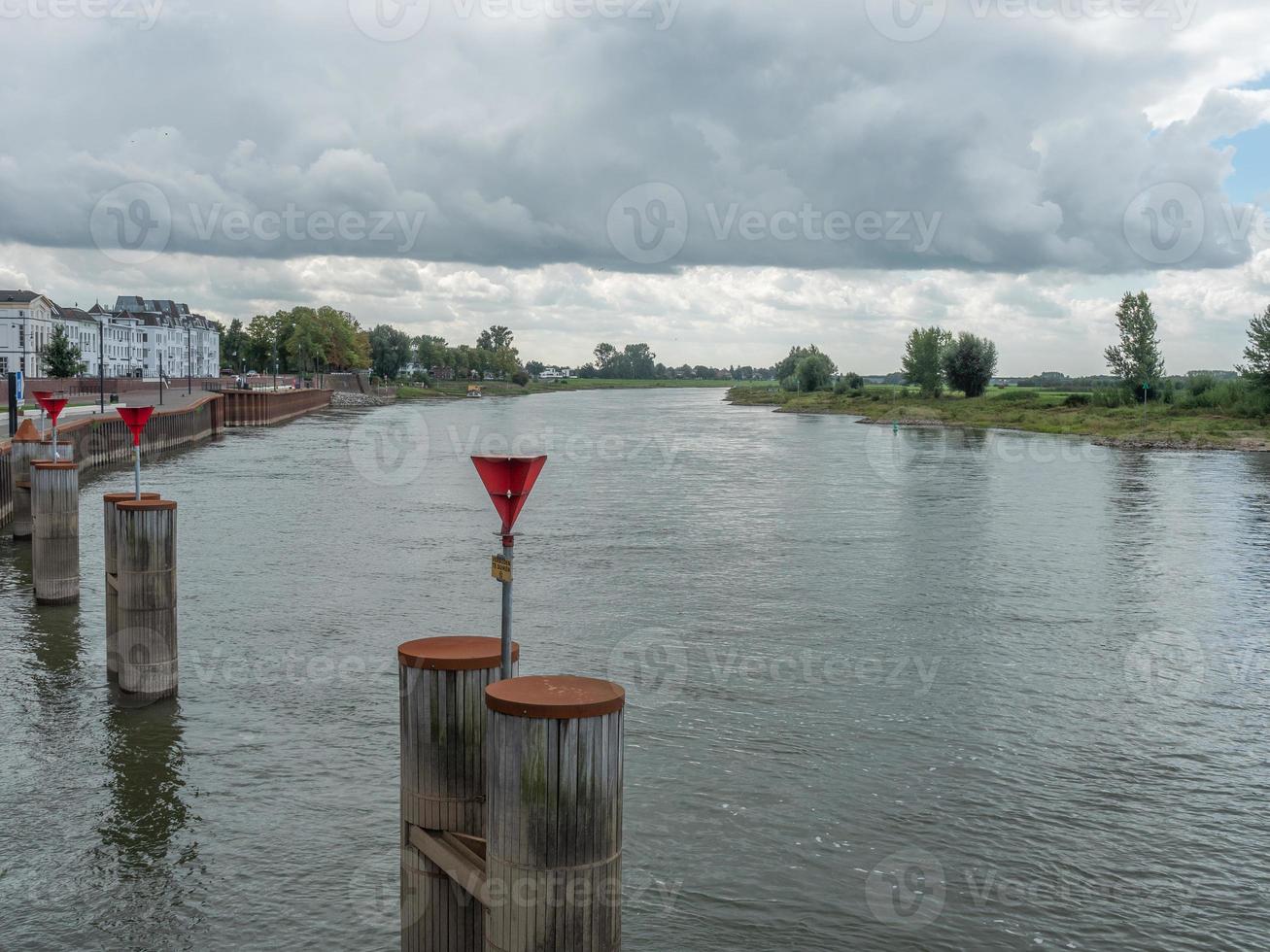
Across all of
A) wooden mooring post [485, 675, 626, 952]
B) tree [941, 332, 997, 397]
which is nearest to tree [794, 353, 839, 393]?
tree [941, 332, 997, 397]

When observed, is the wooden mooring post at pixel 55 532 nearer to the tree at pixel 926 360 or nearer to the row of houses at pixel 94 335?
the row of houses at pixel 94 335

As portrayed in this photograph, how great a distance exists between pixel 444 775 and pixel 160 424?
63346 millimetres

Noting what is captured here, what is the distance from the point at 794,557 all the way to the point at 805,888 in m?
19.0

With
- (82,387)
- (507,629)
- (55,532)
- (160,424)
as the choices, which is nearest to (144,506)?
(55,532)

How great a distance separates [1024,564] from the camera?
94.0 feet

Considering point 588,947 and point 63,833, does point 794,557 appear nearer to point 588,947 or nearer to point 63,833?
point 63,833

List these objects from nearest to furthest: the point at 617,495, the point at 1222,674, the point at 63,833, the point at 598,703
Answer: the point at 598,703, the point at 63,833, the point at 1222,674, the point at 617,495

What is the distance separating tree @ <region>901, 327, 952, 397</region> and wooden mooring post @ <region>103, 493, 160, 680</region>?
147 metres

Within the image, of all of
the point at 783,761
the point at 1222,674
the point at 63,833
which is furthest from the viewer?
the point at 1222,674

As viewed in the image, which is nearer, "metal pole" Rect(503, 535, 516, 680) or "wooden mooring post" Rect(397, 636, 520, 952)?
"metal pole" Rect(503, 535, 516, 680)

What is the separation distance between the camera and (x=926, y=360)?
531 feet

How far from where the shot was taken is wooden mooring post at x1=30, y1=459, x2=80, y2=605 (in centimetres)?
2028

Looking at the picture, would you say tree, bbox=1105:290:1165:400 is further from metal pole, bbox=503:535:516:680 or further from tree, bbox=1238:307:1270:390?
metal pole, bbox=503:535:516:680

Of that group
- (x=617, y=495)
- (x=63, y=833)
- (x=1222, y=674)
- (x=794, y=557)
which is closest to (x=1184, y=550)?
(x=794, y=557)
